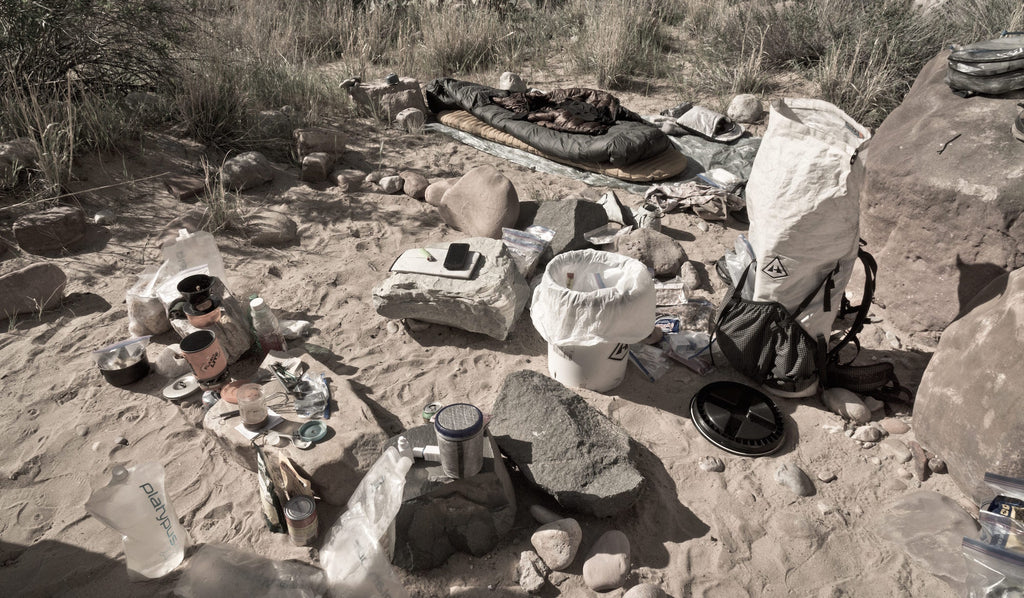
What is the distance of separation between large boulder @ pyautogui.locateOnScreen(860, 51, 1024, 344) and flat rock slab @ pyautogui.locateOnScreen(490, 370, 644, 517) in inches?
80.9

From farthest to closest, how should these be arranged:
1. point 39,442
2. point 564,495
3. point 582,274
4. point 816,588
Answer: point 582,274
point 39,442
point 564,495
point 816,588

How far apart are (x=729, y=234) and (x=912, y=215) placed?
1.30m

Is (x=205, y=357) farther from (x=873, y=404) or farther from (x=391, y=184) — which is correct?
(x=873, y=404)

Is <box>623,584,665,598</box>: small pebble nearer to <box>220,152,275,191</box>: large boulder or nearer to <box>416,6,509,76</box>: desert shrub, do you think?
<box>220,152,275,191</box>: large boulder

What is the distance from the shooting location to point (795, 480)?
103 inches

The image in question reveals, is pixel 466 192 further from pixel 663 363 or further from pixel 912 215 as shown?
pixel 912 215

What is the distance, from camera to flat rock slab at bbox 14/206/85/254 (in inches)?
154

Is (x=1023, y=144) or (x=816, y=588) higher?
(x=1023, y=144)

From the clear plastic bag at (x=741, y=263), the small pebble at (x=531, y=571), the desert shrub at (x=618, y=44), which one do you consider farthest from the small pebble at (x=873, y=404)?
the desert shrub at (x=618, y=44)

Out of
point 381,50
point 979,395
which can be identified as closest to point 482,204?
point 979,395

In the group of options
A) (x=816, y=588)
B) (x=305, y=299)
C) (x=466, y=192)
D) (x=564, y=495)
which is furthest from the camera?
(x=466, y=192)

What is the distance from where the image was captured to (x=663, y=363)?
3.29 meters

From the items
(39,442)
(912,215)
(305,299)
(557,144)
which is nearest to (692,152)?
(557,144)

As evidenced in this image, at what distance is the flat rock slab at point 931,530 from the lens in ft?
7.45
